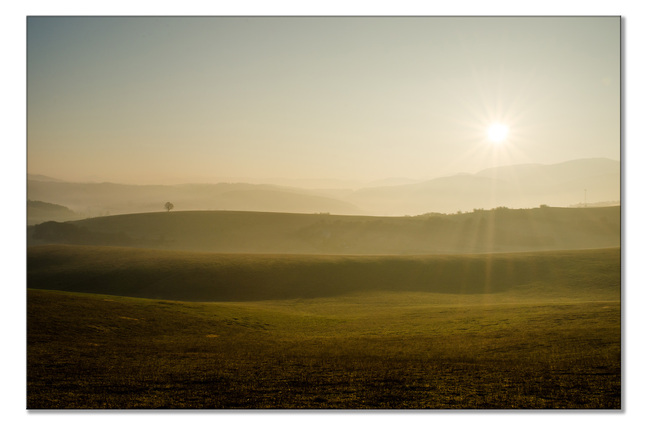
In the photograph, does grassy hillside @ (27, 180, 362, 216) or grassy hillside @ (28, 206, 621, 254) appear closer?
grassy hillside @ (27, 180, 362, 216)

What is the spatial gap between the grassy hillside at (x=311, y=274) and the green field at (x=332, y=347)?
373mm

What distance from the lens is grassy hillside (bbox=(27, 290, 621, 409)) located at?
51.0 ft

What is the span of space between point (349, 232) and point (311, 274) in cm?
4947

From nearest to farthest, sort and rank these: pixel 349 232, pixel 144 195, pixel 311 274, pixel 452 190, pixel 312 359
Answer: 1. pixel 312 359
2. pixel 452 190
3. pixel 144 195
4. pixel 311 274
5. pixel 349 232

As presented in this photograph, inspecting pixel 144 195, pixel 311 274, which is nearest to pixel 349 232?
pixel 311 274

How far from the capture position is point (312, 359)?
19344 millimetres

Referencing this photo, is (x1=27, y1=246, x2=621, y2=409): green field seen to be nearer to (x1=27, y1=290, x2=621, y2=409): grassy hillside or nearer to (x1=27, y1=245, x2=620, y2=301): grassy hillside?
(x1=27, y1=290, x2=621, y2=409): grassy hillside

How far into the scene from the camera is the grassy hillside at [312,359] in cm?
1554

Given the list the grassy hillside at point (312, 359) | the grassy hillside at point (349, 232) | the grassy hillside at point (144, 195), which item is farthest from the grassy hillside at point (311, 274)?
the grassy hillside at point (349, 232)

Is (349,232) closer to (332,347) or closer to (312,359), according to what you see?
(332,347)

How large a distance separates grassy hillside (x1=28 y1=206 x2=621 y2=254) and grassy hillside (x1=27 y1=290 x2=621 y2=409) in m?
56.7

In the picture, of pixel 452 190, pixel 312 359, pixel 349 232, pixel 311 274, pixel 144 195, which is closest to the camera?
pixel 312 359

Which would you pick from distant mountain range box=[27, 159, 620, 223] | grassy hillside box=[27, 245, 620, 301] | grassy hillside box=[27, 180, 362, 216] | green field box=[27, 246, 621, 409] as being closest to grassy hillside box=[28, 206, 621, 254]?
grassy hillside box=[27, 180, 362, 216]

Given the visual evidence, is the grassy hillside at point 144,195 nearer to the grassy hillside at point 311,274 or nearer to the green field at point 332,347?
the grassy hillside at point 311,274
